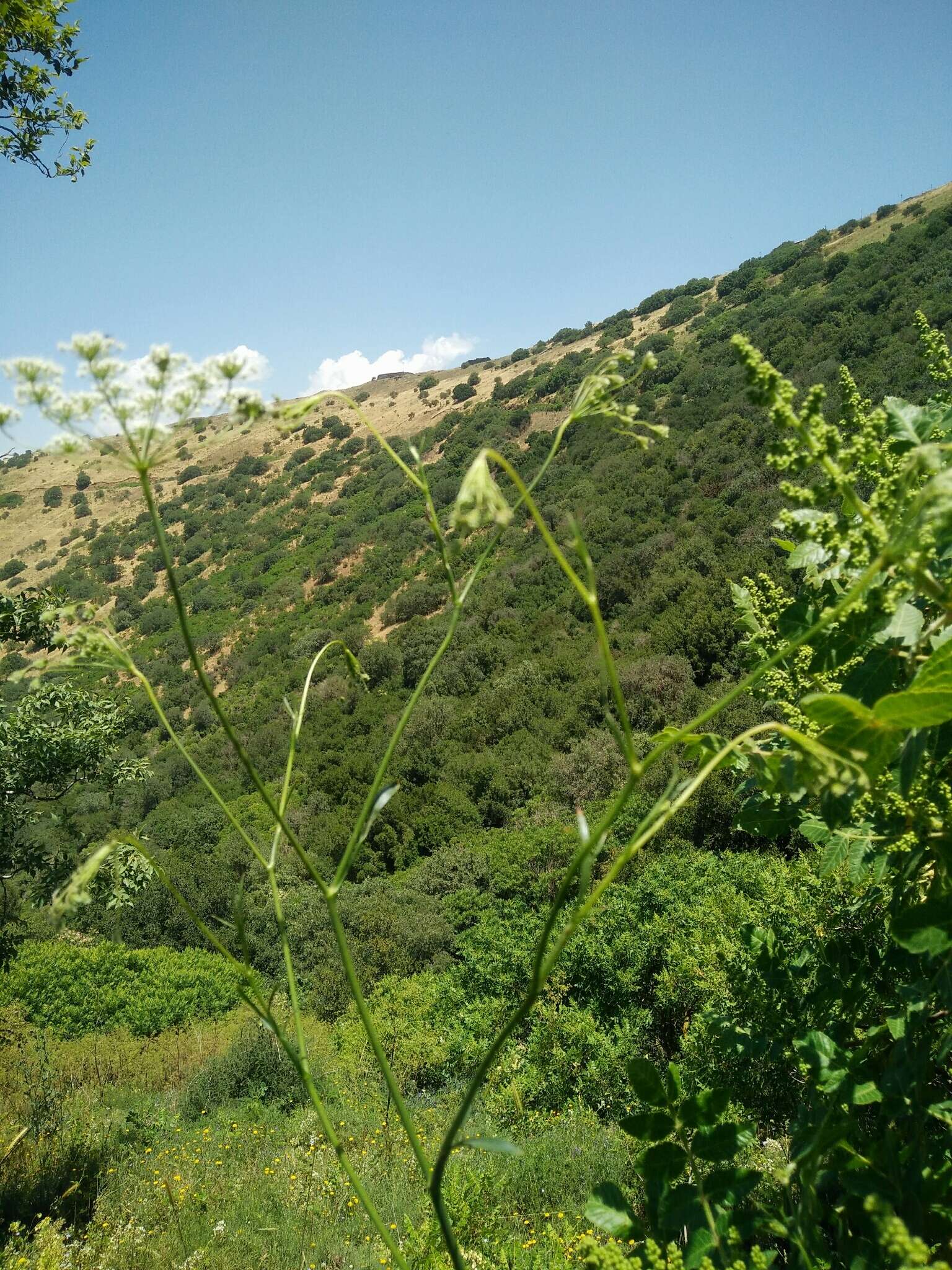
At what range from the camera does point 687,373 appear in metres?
38.3

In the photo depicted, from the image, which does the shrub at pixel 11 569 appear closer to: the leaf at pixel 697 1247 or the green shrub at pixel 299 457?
the green shrub at pixel 299 457

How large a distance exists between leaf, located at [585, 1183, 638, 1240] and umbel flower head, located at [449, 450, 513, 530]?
949 mm

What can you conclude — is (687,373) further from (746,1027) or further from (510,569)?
Result: (746,1027)

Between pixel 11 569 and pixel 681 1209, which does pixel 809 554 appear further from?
pixel 11 569

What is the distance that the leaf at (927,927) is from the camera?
3.33ft

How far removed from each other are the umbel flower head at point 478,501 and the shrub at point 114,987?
17063mm

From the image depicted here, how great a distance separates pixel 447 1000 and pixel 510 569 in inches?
878

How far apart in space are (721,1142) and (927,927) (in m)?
0.47

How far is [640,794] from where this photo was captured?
19.3 metres

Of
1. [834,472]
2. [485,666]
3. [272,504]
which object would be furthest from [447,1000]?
[272,504]

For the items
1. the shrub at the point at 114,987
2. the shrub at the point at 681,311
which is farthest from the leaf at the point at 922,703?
the shrub at the point at 681,311

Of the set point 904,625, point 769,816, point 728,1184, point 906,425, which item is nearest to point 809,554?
point 904,625

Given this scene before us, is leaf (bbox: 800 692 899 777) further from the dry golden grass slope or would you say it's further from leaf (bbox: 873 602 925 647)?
the dry golden grass slope

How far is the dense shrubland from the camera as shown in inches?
42.6
